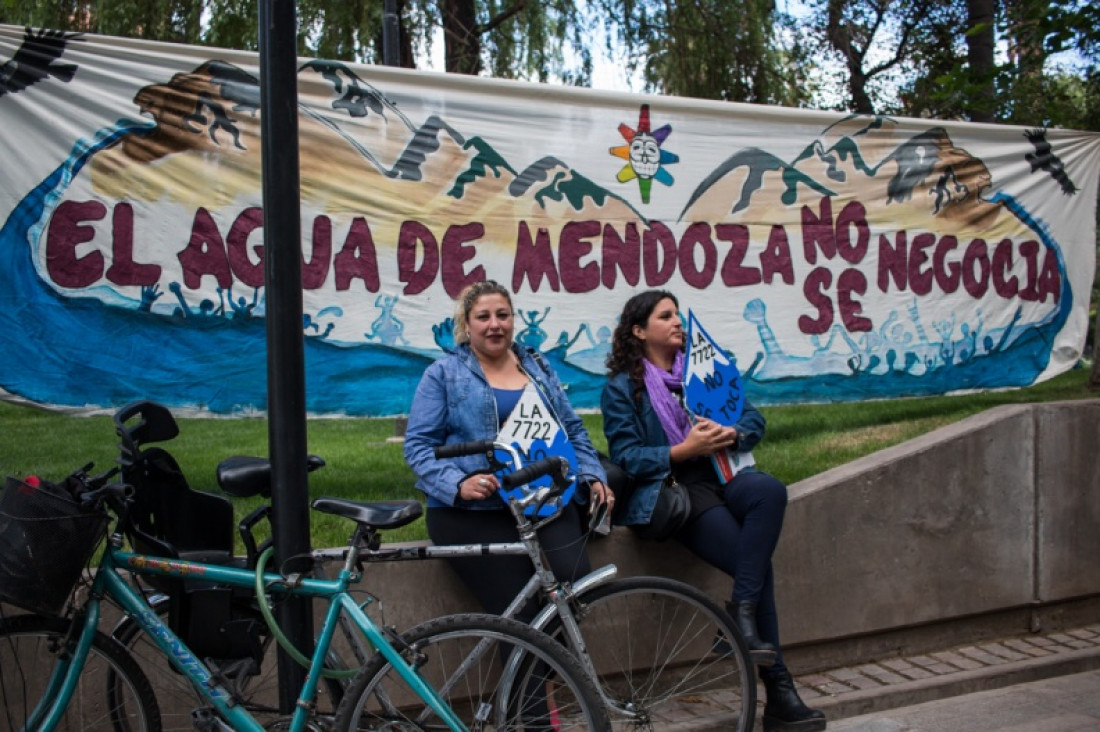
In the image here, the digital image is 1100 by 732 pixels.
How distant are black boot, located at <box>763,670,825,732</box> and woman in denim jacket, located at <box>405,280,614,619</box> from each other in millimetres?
951

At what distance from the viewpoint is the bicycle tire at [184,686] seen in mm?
3354

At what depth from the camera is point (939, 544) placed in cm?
532

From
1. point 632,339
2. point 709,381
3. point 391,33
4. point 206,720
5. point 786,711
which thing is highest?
point 391,33

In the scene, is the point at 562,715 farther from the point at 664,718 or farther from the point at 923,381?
the point at 923,381

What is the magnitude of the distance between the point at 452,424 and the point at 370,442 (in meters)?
4.76

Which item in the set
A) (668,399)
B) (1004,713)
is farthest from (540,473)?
(1004,713)

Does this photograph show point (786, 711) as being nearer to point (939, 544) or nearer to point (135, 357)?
point (939, 544)

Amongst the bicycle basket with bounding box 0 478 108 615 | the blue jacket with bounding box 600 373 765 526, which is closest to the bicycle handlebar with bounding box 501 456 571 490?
the blue jacket with bounding box 600 373 765 526

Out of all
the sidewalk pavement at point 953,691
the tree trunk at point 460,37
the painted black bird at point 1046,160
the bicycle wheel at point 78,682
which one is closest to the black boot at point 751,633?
the sidewalk pavement at point 953,691

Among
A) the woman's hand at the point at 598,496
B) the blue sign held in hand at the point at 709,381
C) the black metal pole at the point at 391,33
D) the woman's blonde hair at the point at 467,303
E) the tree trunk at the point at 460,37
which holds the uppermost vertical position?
the tree trunk at the point at 460,37

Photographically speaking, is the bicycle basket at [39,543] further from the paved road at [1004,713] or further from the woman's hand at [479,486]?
the paved road at [1004,713]

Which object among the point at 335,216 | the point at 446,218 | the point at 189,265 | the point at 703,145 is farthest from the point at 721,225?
the point at 189,265

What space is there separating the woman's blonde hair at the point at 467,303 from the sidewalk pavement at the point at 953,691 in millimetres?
1706

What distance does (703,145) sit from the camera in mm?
6281
